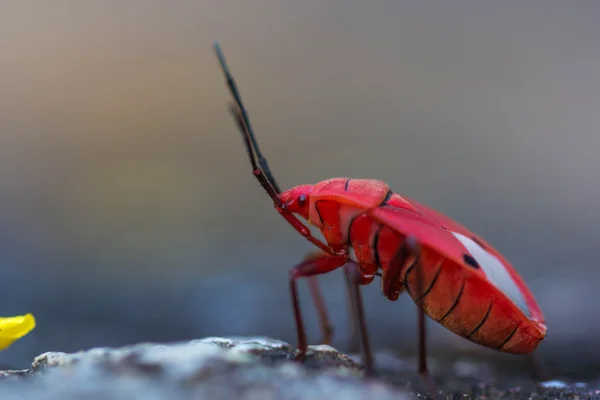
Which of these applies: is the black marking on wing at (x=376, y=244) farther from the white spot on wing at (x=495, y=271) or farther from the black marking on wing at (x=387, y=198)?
the white spot on wing at (x=495, y=271)

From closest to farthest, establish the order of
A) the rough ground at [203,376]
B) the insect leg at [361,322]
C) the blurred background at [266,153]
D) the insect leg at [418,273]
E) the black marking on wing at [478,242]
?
the rough ground at [203,376] → the insect leg at [361,322] → the insect leg at [418,273] → the black marking on wing at [478,242] → the blurred background at [266,153]

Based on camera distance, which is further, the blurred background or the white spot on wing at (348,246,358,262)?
the blurred background

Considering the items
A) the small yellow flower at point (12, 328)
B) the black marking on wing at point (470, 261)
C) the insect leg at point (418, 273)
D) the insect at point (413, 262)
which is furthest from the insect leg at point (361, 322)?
the small yellow flower at point (12, 328)

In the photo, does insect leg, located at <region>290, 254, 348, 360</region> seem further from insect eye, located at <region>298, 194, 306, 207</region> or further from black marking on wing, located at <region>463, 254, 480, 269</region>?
black marking on wing, located at <region>463, 254, 480, 269</region>

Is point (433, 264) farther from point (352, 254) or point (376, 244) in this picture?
point (352, 254)

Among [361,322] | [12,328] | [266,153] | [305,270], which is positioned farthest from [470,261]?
[266,153]

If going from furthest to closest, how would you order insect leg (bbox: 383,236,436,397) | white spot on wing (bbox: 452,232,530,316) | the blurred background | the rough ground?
the blurred background
white spot on wing (bbox: 452,232,530,316)
insect leg (bbox: 383,236,436,397)
the rough ground

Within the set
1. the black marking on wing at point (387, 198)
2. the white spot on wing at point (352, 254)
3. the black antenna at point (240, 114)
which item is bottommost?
the white spot on wing at point (352, 254)

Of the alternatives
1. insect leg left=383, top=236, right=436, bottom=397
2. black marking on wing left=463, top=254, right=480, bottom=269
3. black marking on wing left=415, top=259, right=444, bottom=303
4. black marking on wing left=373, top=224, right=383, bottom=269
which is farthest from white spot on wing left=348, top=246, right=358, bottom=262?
black marking on wing left=463, top=254, right=480, bottom=269
